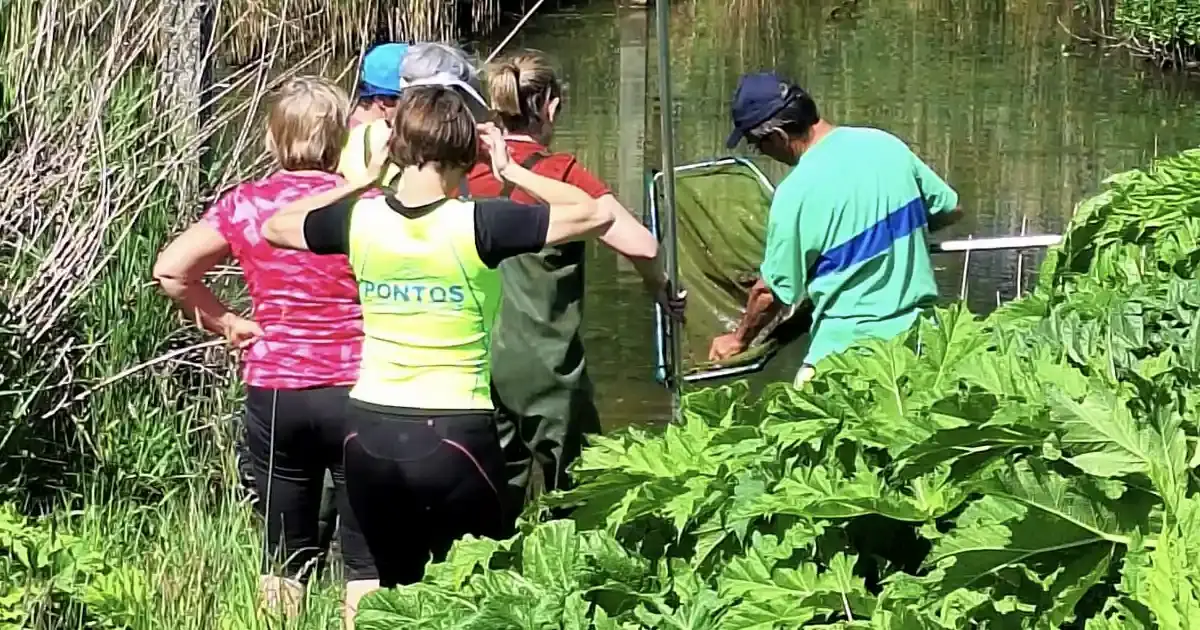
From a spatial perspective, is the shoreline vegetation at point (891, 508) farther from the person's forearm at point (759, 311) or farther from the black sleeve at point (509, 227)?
the person's forearm at point (759, 311)

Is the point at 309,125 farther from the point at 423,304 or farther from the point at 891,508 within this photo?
the point at 891,508

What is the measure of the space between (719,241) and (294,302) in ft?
9.05

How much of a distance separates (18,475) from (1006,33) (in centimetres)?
1719

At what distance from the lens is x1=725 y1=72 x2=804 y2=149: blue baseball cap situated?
Result: 4.18 m

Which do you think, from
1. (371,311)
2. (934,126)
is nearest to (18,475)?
(371,311)

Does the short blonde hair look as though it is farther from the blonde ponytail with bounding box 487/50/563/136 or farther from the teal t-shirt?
the teal t-shirt

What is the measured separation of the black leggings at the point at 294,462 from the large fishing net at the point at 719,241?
2351 mm

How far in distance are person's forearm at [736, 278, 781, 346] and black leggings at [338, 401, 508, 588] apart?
1.29 metres

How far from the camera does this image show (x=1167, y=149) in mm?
12672

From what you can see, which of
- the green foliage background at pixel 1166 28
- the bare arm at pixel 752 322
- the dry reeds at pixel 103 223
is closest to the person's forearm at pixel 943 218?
the bare arm at pixel 752 322

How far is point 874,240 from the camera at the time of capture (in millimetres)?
4086

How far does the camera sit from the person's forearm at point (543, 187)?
379 cm

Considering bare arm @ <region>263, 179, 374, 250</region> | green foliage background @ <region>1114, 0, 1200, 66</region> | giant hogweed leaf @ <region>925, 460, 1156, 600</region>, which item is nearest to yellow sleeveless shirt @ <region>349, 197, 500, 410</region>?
bare arm @ <region>263, 179, 374, 250</region>

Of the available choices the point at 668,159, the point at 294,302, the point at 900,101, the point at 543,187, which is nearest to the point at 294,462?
the point at 294,302
